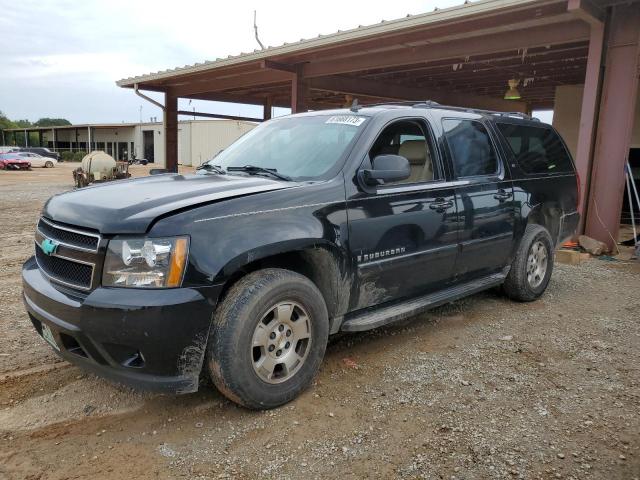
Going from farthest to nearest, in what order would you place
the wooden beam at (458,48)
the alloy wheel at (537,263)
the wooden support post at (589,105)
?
the wooden beam at (458,48) < the wooden support post at (589,105) < the alloy wheel at (537,263)

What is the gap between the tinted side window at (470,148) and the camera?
430cm

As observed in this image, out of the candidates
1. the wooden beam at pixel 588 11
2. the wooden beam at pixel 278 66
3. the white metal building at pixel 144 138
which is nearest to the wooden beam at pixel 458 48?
the wooden beam at pixel 278 66

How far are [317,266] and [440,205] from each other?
4.06 ft

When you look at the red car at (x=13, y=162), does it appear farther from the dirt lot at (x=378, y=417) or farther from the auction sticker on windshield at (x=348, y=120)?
the auction sticker on windshield at (x=348, y=120)

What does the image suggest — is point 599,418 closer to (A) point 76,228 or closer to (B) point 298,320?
(B) point 298,320

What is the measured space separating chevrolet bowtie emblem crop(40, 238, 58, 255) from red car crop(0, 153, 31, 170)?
41195mm

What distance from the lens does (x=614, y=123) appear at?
7578 mm

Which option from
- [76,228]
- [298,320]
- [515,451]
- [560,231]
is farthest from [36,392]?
[560,231]

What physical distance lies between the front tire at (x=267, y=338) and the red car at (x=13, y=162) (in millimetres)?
42043

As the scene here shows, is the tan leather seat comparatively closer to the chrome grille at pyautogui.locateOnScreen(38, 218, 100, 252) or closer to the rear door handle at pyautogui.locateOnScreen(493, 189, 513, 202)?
the rear door handle at pyautogui.locateOnScreen(493, 189, 513, 202)

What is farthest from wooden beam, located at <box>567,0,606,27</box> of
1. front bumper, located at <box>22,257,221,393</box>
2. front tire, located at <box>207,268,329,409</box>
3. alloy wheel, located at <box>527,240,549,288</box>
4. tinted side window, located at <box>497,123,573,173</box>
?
front bumper, located at <box>22,257,221,393</box>

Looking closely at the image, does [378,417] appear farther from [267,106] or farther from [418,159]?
[267,106]

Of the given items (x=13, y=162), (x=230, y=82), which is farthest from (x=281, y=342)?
(x=13, y=162)

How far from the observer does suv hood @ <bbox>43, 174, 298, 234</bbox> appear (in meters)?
2.67
